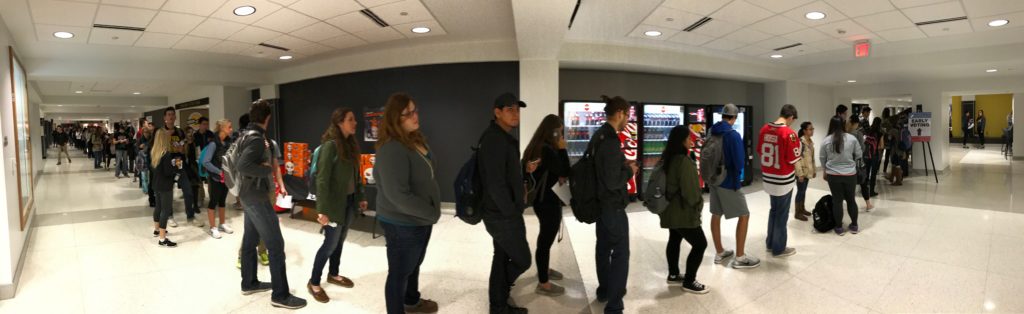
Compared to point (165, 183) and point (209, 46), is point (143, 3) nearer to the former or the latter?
point (165, 183)

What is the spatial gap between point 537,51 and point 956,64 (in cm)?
711

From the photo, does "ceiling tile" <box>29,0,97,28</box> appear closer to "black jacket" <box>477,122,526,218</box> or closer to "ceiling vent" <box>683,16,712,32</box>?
"black jacket" <box>477,122,526,218</box>

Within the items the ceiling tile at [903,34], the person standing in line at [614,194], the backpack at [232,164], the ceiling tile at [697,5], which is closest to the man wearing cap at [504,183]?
the person standing in line at [614,194]

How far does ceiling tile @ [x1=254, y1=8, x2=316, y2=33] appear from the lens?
484 cm

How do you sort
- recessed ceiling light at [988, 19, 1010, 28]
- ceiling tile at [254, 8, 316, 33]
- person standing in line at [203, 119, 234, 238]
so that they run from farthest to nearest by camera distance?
recessed ceiling light at [988, 19, 1010, 28]
ceiling tile at [254, 8, 316, 33]
person standing in line at [203, 119, 234, 238]

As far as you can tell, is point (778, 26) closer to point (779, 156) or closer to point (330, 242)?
point (779, 156)

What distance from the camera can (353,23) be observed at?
5328 millimetres

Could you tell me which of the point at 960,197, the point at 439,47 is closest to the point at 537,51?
the point at 439,47

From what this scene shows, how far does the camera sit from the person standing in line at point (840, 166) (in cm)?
464

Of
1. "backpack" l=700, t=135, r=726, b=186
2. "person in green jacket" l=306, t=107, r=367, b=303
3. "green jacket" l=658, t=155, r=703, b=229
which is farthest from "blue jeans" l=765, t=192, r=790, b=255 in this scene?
"person in green jacket" l=306, t=107, r=367, b=303

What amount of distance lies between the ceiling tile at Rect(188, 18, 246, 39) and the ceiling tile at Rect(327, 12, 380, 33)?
1.11 meters

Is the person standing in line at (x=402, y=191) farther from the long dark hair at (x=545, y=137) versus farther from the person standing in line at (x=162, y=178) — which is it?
the person standing in line at (x=162, y=178)

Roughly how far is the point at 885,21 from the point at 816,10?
4.20ft

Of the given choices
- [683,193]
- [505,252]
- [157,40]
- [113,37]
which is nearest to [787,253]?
[683,193]
